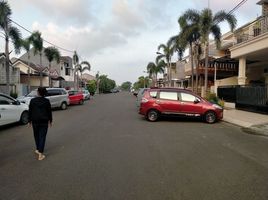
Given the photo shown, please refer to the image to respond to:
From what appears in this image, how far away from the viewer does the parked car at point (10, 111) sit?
12.4 m

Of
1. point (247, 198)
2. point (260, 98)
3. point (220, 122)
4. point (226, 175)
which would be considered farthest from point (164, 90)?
point (247, 198)

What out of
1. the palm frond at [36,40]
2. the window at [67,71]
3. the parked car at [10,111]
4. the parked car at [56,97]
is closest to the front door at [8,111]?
the parked car at [10,111]

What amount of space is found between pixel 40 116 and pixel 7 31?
21.8m

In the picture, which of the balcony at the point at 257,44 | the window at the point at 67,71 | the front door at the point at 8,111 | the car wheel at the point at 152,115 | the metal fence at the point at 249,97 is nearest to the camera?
the front door at the point at 8,111

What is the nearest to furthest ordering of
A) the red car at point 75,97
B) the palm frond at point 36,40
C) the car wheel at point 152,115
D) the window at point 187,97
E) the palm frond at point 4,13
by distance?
the car wheel at point 152,115 → the window at point 187,97 → the palm frond at point 4,13 → the red car at point 75,97 → the palm frond at point 36,40

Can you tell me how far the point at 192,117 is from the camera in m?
15.6

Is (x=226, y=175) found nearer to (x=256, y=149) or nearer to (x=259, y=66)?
(x=256, y=149)

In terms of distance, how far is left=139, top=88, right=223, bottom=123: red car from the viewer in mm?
15367

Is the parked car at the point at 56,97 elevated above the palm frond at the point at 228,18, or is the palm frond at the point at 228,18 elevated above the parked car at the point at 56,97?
the palm frond at the point at 228,18

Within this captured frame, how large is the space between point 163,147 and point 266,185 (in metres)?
3.62

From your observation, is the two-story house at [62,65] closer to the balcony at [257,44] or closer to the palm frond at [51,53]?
the palm frond at [51,53]

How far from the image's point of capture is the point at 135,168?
6391 millimetres

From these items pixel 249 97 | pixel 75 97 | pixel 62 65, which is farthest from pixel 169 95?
pixel 62 65

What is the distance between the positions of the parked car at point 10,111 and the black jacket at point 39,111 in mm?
5611
